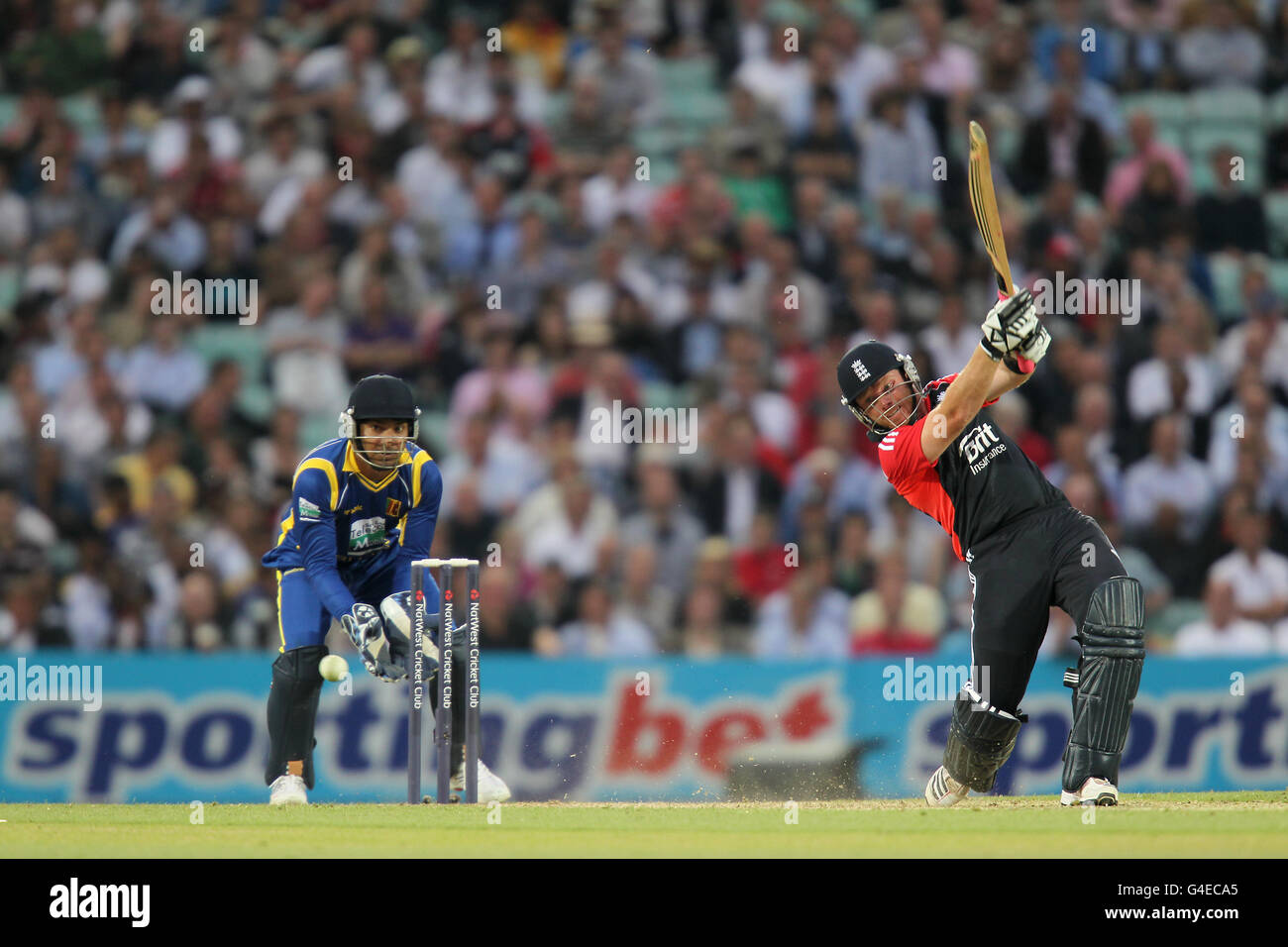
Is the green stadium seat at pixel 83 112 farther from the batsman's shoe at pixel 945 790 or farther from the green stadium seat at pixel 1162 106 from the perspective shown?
the batsman's shoe at pixel 945 790

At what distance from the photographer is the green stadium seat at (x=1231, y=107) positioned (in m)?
16.6

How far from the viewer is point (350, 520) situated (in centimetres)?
918

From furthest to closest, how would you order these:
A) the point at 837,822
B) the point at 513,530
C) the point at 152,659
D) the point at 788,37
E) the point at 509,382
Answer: the point at 788,37 < the point at 509,382 < the point at 513,530 < the point at 152,659 < the point at 837,822

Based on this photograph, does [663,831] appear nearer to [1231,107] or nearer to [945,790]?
[945,790]

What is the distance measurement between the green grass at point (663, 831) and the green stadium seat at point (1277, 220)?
8.39 metres

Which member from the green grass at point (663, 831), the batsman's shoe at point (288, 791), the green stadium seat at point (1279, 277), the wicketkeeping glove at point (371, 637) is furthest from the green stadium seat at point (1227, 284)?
the batsman's shoe at point (288, 791)

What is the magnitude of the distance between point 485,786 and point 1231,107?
11.0m

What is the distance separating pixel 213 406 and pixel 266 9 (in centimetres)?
489

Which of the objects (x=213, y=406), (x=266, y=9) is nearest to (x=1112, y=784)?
(x=213, y=406)

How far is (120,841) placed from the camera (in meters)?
7.57

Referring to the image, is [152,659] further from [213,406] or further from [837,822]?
[837,822]

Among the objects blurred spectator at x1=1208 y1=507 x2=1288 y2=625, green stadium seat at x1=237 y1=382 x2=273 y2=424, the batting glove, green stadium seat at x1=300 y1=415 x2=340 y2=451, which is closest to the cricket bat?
the batting glove

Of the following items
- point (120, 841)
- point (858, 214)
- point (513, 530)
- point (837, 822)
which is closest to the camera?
point (120, 841)

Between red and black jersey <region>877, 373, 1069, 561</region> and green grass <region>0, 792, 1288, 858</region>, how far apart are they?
4.60 feet
